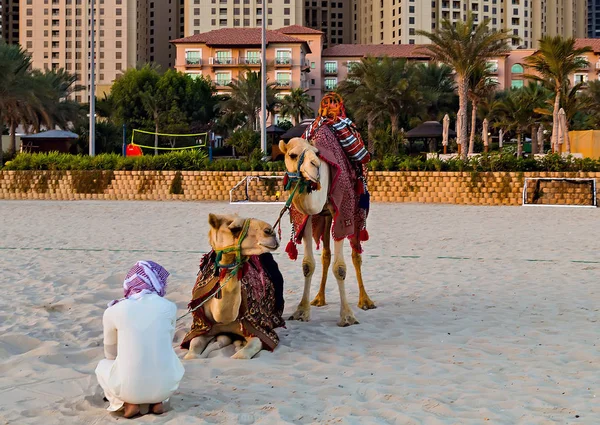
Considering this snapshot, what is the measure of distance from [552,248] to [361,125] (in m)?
53.2

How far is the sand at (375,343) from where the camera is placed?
499 centimetres

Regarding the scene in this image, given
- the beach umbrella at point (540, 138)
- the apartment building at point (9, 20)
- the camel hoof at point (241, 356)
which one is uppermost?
the apartment building at point (9, 20)

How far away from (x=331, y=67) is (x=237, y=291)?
4146 inches

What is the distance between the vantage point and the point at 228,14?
13025cm

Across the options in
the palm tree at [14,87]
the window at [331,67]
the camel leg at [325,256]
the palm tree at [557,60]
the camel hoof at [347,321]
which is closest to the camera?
the camel hoof at [347,321]

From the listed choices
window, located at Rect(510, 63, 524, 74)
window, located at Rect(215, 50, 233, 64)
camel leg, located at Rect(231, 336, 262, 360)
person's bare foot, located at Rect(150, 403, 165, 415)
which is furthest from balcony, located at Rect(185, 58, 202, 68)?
person's bare foot, located at Rect(150, 403, 165, 415)

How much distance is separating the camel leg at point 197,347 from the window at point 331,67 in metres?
104

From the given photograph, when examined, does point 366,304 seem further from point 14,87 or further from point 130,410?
point 14,87

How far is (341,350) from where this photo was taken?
6.61 metres

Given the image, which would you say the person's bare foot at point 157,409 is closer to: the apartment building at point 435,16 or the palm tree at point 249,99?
the palm tree at point 249,99

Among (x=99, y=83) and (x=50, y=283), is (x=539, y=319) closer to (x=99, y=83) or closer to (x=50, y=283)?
(x=50, y=283)

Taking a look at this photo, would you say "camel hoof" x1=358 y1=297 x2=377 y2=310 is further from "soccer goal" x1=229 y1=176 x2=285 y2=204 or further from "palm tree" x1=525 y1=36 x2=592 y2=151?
"palm tree" x1=525 y1=36 x2=592 y2=151

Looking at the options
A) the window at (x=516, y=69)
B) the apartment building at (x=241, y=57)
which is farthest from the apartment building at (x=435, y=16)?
the apartment building at (x=241, y=57)

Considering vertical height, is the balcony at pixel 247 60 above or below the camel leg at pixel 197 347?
above
